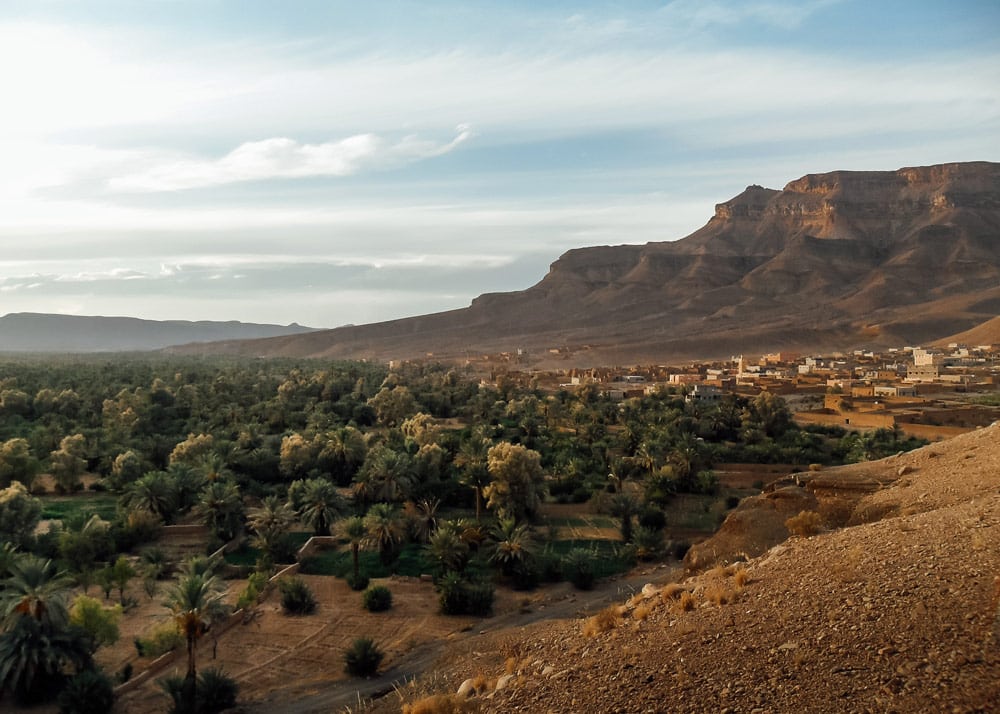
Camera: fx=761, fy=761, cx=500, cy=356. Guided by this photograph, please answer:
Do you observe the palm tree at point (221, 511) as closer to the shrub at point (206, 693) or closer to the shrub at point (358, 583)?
the shrub at point (358, 583)

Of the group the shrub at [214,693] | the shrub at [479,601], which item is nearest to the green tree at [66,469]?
the shrub at [479,601]

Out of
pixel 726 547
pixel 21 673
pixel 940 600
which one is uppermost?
pixel 940 600

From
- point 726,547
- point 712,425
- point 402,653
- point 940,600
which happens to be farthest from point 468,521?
point 712,425

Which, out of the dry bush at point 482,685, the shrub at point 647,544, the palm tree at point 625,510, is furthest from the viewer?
the palm tree at point 625,510

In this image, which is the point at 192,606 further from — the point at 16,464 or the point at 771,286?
the point at 771,286

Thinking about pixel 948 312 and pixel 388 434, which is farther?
pixel 948 312

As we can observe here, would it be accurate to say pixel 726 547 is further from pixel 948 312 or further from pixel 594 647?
pixel 948 312

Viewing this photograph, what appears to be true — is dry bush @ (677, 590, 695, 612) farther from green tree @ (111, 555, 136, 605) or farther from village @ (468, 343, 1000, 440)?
village @ (468, 343, 1000, 440)
